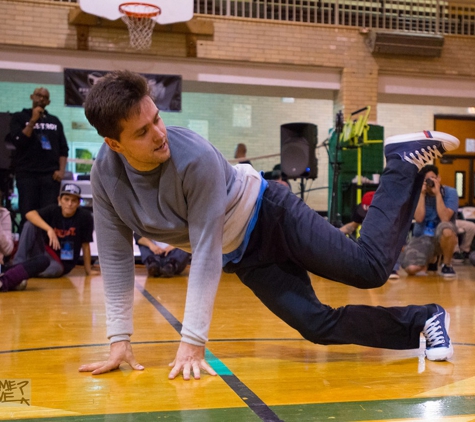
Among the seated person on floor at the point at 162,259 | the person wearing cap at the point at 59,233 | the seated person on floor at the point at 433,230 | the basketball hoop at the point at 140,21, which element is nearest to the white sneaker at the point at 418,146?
the seated person on floor at the point at 433,230

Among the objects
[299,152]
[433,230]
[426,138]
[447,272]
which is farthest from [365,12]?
[426,138]

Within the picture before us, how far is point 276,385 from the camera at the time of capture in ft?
6.19

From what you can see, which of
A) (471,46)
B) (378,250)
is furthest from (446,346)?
(471,46)

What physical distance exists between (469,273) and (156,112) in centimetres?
541

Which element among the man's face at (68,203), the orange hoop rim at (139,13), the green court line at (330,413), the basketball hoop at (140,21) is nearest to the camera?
the green court line at (330,413)

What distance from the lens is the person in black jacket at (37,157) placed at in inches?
246

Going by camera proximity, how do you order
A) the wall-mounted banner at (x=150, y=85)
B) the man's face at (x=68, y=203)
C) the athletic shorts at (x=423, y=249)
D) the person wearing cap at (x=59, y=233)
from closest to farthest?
the person wearing cap at (x=59, y=233)
the man's face at (x=68, y=203)
the athletic shorts at (x=423, y=249)
the wall-mounted banner at (x=150, y=85)

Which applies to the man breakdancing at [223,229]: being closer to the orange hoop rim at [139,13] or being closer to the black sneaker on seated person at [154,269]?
the black sneaker on seated person at [154,269]

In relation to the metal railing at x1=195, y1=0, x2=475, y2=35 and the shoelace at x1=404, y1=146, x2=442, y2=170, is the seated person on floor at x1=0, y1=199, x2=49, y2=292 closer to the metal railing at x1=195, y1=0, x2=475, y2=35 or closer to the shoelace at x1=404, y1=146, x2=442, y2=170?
the shoelace at x1=404, y1=146, x2=442, y2=170

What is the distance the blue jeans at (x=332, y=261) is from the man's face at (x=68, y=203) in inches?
149

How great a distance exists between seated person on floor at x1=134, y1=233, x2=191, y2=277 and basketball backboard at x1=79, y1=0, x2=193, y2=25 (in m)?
3.71

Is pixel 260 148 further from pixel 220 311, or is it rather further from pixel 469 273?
pixel 220 311

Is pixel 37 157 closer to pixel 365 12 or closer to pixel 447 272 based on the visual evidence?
pixel 447 272

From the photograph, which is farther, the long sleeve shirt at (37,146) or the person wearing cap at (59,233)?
the long sleeve shirt at (37,146)
